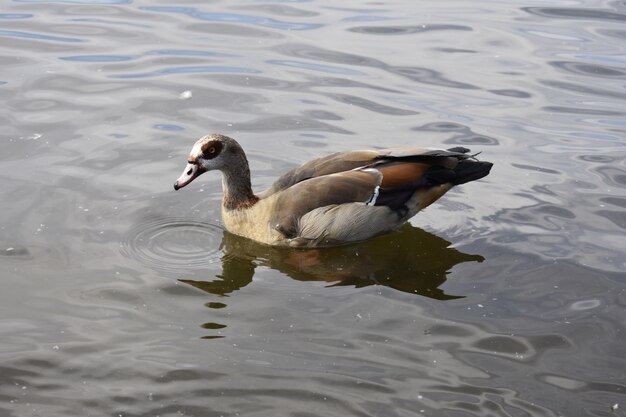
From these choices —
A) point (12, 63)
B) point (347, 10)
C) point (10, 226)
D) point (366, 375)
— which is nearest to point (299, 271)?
point (366, 375)

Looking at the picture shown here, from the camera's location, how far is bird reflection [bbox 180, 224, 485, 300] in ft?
26.5

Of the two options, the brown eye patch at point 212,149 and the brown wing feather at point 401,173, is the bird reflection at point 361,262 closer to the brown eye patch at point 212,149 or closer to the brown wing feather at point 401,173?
the brown wing feather at point 401,173

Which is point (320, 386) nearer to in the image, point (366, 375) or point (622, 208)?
point (366, 375)

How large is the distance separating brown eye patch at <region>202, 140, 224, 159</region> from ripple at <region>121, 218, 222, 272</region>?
2.07 feet

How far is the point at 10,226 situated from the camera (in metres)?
8.67

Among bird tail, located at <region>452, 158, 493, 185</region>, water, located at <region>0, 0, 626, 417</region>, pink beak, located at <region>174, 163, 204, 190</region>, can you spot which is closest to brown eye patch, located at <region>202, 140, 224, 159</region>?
pink beak, located at <region>174, 163, 204, 190</region>

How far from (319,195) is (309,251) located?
1.66ft

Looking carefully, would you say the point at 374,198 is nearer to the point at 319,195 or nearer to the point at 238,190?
the point at 319,195

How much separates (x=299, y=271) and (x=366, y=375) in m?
1.86

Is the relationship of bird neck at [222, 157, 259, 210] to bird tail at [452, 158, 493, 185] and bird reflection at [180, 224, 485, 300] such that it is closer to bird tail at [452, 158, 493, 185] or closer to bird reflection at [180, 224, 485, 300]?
bird reflection at [180, 224, 485, 300]

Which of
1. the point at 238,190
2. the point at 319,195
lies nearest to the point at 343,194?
the point at 319,195

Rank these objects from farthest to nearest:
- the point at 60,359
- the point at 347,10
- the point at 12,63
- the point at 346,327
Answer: the point at 347,10
the point at 12,63
the point at 346,327
the point at 60,359

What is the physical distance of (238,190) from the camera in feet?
30.0

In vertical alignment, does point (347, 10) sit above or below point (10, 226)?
above
